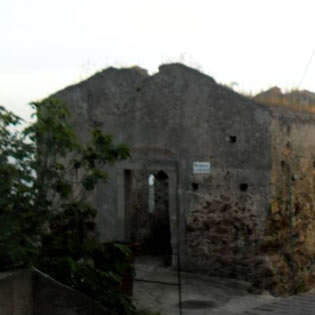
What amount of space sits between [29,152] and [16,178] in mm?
369

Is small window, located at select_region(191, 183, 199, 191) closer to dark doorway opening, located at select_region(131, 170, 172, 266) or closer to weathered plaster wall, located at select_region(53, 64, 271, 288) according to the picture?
weathered plaster wall, located at select_region(53, 64, 271, 288)

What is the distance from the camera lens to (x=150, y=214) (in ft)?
46.1

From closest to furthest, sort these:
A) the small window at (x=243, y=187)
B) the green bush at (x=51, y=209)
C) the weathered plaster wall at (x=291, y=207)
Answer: the green bush at (x=51, y=209), the weathered plaster wall at (x=291, y=207), the small window at (x=243, y=187)

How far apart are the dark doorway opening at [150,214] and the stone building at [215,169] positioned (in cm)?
167

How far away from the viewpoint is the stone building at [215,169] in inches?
396

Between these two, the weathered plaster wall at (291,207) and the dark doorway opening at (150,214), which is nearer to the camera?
the weathered plaster wall at (291,207)

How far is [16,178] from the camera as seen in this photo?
18.8 feet

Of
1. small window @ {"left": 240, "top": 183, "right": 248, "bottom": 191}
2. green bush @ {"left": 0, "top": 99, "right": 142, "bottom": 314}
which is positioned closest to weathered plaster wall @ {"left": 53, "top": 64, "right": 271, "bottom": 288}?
small window @ {"left": 240, "top": 183, "right": 248, "bottom": 191}

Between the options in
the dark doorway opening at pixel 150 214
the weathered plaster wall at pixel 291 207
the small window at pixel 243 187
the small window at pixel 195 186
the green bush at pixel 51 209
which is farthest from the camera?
the dark doorway opening at pixel 150 214

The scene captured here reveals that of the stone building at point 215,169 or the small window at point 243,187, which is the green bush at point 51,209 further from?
the small window at point 243,187

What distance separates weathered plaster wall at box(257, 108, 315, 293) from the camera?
10039 mm

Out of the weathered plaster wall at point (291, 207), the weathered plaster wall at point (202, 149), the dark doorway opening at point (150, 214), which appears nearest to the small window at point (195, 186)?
the weathered plaster wall at point (202, 149)

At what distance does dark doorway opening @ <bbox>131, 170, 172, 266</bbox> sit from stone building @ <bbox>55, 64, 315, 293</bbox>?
1667 millimetres

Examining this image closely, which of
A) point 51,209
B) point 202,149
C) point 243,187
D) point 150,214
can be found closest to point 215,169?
point 202,149
